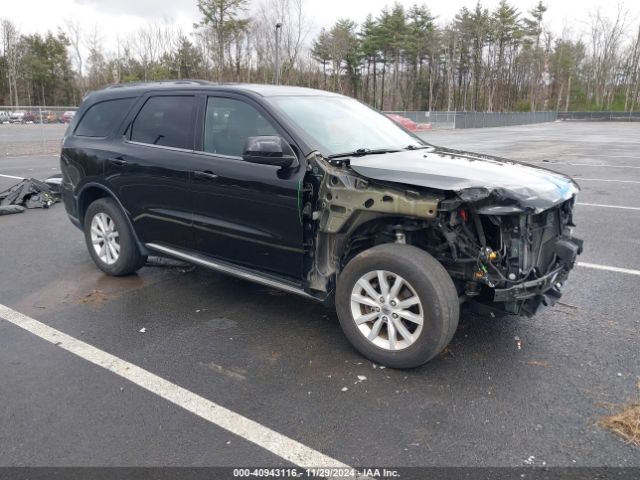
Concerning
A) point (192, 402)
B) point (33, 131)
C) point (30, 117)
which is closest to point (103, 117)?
point (192, 402)

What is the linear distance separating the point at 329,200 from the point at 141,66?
71977 mm

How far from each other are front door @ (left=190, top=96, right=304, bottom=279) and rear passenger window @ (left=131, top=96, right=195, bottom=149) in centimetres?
22

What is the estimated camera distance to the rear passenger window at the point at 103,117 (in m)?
5.14

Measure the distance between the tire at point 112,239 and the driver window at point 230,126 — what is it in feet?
4.64

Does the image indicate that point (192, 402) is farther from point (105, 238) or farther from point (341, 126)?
point (105, 238)

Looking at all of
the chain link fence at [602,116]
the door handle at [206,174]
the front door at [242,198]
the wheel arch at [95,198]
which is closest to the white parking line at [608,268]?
the front door at [242,198]

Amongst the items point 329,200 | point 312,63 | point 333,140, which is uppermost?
point 312,63

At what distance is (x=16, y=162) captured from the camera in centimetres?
1617

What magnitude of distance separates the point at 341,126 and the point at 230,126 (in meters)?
0.91

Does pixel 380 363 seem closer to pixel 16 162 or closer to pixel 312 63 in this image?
pixel 16 162

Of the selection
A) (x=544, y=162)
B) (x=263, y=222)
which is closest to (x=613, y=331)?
(x=263, y=222)

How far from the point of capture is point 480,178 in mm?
3330

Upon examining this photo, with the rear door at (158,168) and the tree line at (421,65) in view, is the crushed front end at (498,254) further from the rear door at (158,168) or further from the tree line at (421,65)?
the tree line at (421,65)

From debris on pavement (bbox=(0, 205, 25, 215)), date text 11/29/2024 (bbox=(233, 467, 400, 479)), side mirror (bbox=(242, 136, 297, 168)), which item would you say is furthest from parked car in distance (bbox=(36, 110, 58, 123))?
date text 11/29/2024 (bbox=(233, 467, 400, 479))
